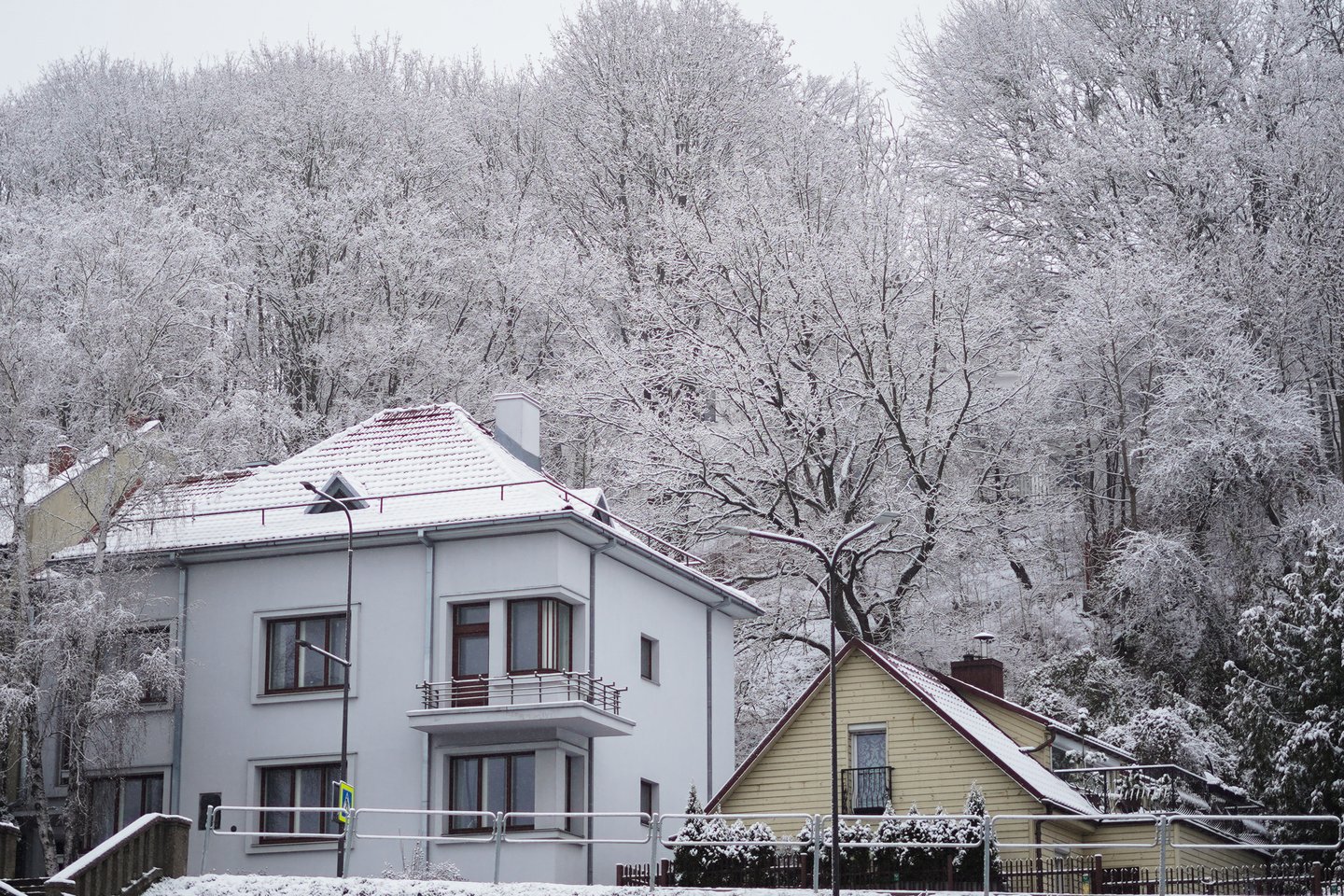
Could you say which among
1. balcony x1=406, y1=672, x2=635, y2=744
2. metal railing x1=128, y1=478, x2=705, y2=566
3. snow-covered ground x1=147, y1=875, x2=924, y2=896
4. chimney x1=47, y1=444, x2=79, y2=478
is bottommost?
snow-covered ground x1=147, y1=875, x2=924, y2=896

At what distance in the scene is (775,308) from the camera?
46531 mm

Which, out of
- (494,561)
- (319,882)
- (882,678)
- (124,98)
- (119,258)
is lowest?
(319,882)

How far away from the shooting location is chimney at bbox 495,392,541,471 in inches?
1625

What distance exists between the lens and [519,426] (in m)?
41.5

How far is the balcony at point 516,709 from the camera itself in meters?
34.2

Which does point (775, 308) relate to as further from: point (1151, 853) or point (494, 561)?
point (1151, 853)

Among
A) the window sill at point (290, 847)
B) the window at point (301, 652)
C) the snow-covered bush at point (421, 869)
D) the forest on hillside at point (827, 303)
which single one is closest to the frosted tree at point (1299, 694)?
the forest on hillside at point (827, 303)

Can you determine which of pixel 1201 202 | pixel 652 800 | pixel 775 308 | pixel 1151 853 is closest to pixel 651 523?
pixel 775 308

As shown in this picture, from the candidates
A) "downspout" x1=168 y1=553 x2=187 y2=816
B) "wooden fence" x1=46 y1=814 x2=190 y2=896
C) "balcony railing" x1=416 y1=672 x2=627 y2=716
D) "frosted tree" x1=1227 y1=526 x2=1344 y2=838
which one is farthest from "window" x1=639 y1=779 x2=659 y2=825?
"frosted tree" x1=1227 y1=526 x2=1344 y2=838

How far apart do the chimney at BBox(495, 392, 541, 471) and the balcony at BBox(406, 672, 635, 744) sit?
7211 millimetres

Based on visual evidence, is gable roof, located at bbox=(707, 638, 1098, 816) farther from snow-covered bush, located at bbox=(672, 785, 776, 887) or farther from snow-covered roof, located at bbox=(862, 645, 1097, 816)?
snow-covered bush, located at bbox=(672, 785, 776, 887)

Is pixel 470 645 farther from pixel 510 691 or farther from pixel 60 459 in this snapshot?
pixel 60 459

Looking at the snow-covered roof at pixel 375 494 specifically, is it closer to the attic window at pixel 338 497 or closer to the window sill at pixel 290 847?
the attic window at pixel 338 497

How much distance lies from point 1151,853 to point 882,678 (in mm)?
6050
